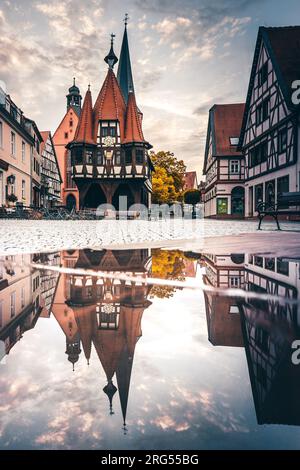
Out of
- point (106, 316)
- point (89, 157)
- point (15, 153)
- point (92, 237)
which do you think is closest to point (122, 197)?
point (89, 157)

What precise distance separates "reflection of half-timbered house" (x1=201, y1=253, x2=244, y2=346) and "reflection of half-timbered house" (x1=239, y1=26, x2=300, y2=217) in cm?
1686

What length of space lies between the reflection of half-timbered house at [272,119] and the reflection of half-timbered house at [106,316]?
1795 cm

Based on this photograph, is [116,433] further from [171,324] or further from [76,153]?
[76,153]

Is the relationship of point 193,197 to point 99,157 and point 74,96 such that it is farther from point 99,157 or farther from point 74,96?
point 74,96

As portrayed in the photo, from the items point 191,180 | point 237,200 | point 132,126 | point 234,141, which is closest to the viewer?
point 132,126

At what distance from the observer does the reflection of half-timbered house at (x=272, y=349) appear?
0.94 metres

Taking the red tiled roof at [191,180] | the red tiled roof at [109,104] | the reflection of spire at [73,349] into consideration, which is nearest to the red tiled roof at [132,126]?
the red tiled roof at [109,104]

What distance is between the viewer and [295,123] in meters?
18.6

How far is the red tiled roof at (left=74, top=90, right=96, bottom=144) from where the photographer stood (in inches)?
1145

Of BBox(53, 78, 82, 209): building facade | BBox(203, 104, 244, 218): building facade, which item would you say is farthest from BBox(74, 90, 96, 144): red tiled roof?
BBox(53, 78, 82, 209): building facade

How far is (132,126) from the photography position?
29641 mm

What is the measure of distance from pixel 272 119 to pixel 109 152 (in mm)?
13670
